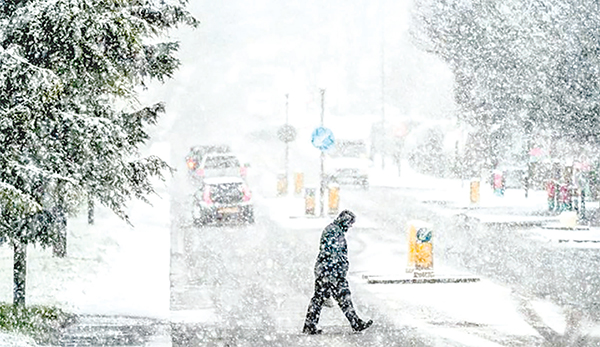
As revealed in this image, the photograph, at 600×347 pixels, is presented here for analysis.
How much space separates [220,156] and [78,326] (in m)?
24.6

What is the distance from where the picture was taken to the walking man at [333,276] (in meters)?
12.1

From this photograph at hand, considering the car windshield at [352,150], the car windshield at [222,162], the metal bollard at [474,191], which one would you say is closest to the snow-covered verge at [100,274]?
the car windshield at [222,162]

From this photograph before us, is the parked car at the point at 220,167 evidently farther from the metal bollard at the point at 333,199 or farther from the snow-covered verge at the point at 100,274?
the snow-covered verge at the point at 100,274

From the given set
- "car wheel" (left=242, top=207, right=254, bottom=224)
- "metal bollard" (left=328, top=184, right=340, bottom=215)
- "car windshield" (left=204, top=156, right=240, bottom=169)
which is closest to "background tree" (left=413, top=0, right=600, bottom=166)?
"metal bollard" (left=328, top=184, right=340, bottom=215)

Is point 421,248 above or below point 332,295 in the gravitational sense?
above

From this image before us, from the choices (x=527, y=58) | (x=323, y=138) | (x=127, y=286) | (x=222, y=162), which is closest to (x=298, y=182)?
(x=222, y=162)

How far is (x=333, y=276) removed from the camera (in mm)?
12070

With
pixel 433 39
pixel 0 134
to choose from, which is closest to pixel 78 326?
pixel 0 134

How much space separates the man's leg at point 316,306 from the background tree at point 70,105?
2.70 m

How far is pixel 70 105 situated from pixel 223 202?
15416mm

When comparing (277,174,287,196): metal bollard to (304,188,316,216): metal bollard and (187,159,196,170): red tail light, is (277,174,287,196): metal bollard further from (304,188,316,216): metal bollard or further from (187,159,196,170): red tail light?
(304,188,316,216): metal bollard

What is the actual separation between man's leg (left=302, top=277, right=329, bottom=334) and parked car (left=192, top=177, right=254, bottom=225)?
15420mm

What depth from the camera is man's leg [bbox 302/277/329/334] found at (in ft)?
39.6

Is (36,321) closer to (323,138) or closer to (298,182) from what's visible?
(323,138)
